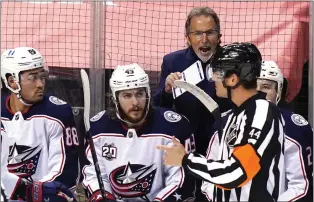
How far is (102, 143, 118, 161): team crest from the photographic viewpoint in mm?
3016

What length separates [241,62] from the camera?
8.25 ft

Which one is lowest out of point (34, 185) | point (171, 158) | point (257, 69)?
point (34, 185)

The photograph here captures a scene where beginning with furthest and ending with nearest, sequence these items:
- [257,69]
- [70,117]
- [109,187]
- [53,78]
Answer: [53,78] → [70,117] → [109,187] → [257,69]

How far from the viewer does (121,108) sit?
3.04 meters

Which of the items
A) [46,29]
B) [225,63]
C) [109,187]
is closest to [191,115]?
[109,187]

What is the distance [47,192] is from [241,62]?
3.07 feet

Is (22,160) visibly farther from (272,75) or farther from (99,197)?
(272,75)

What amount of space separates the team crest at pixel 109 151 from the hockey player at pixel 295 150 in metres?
0.61

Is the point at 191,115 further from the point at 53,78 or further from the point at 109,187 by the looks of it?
the point at 53,78

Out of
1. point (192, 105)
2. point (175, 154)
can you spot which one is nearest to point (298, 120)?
point (192, 105)

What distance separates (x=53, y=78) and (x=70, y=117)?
56 centimetres

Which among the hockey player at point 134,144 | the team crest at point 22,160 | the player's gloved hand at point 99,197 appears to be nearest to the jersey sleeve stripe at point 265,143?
the hockey player at point 134,144

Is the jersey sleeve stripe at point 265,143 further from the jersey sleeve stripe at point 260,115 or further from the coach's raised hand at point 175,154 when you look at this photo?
the coach's raised hand at point 175,154

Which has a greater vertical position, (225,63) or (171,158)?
(225,63)
